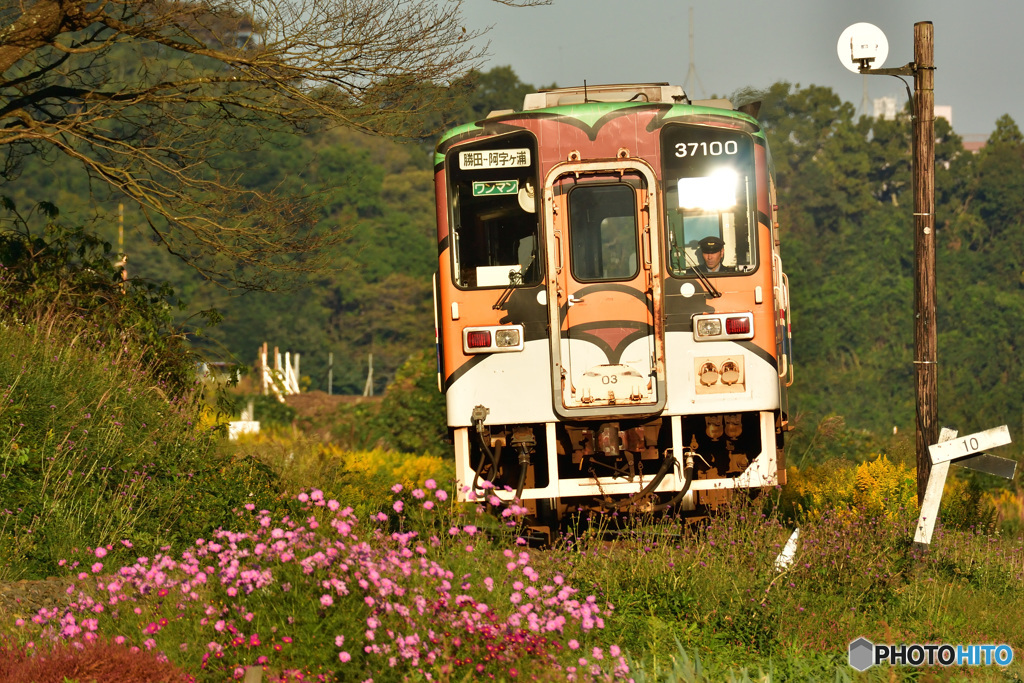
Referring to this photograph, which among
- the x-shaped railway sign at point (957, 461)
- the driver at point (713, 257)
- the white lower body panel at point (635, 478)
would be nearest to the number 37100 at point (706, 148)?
the driver at point (713, 257)

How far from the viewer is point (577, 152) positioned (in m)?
9.84

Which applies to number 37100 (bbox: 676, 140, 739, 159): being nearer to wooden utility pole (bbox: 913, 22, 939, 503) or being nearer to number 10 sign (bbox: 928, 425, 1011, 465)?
wooden utility pole (bbox: 913, 22, 939, 503)

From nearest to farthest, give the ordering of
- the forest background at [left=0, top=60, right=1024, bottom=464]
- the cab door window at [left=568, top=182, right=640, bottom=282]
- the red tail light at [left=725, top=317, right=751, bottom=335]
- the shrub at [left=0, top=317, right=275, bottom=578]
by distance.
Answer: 1. the shrub at [left=0, top=317, right=275, bottom=578]
2. the red tail light at [left=725, top=317, right=751, bottom=335]
3. the cab door window at [left=568, top=182, right=640, bottom=282]
4. the forest background at [left=0, top=60, right=1024, bottom=464]

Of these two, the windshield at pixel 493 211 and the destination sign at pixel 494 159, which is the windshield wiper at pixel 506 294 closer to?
the windshield at pixel 493 211

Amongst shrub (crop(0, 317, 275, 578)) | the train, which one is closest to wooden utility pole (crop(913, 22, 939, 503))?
the train

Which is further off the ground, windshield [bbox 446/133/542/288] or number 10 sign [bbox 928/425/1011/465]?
windshield [bbox 446/133/542/288]

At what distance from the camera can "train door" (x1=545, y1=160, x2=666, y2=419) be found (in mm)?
9711

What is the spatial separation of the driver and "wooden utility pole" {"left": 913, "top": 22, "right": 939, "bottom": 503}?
2387 mm

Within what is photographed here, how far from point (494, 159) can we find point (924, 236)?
4.03 m

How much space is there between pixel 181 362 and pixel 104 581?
19.9 ft

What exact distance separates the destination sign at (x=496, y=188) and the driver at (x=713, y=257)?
1.53 metres

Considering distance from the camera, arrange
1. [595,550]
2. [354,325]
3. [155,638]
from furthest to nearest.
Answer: [354,325], [595,550], [155,638]

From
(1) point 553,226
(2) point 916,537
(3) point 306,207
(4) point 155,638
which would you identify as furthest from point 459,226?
(4) point 155,638

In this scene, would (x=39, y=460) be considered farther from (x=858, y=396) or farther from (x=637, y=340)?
(x=858, y=396)
